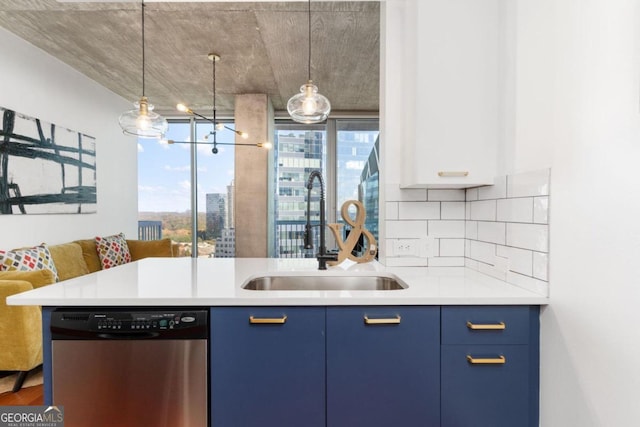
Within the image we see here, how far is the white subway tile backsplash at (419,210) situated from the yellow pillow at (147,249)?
3.43 m

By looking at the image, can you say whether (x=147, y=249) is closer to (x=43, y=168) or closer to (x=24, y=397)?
(x=43, y=168)

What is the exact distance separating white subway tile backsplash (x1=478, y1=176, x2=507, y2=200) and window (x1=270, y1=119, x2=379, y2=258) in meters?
3.07

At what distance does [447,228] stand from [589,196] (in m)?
0.82

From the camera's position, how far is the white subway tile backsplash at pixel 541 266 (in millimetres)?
1160

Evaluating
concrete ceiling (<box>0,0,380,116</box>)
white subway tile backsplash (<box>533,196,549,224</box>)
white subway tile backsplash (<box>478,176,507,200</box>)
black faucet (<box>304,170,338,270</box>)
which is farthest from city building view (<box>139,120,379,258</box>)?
white subway tile backsplash (<box>533,196,549,224</box>)

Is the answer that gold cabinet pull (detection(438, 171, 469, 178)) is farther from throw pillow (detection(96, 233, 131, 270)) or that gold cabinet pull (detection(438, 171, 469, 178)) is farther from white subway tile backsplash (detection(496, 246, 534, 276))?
A: throw pillow (detection(96, 233, 131, 270))

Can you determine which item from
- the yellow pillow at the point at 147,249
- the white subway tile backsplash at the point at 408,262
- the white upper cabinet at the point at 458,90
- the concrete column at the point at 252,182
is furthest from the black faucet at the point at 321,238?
the yellow pillow at the point at 147,249

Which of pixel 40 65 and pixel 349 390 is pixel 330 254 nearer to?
pixel 349 390

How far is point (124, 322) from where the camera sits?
1117 mm

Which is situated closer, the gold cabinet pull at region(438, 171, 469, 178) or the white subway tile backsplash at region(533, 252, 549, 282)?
the white subway tile backsplash at region(533, 252, 549, 282)

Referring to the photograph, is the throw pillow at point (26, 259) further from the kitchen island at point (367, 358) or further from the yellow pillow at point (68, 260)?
the kitchen island at point (367, 358)

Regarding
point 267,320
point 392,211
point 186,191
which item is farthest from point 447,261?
point 186,191

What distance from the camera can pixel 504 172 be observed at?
4.66ft

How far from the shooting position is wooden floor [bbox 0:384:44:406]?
1922 millimetres
